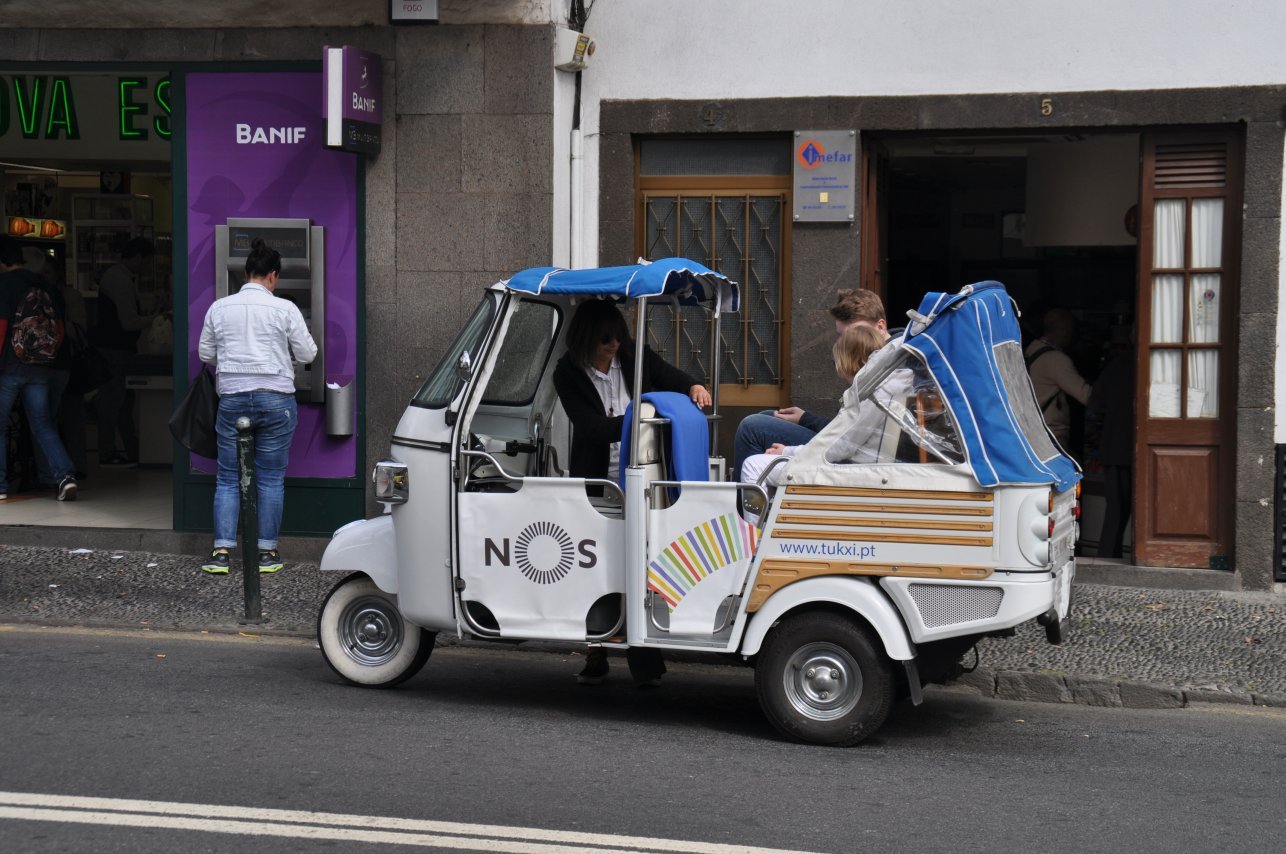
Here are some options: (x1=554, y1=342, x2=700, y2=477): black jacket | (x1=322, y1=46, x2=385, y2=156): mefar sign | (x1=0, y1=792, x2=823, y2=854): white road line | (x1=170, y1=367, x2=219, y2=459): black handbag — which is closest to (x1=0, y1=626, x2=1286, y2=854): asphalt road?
(x1=0, y1=792, x2=823, y2=854): white road line

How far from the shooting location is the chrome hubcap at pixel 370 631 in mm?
7242

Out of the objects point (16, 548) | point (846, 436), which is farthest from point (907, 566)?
point (16, 548)

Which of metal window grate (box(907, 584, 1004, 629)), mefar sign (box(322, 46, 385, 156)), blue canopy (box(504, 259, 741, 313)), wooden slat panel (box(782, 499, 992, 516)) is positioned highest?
mefar sign (box(322, 46, 385, 156))

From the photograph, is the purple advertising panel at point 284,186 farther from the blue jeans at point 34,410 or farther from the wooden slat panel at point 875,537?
the wooden slat panel at point 875,537

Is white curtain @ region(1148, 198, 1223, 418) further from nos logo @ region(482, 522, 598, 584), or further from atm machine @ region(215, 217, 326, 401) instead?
atm machine @ region(215, 217, 326, 401)

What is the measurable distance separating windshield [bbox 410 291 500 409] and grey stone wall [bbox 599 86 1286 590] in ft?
12.9

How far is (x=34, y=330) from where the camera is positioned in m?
12.2

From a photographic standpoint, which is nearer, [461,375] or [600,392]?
[461,375]

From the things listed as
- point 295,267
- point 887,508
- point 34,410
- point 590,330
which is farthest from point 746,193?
point 34,410

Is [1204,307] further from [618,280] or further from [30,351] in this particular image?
[30,351]

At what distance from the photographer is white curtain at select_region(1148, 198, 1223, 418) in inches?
391

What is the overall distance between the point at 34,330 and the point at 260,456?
322cm

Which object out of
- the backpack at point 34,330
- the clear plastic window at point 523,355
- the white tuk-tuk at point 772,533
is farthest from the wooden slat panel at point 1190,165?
the backpack at point 34,330

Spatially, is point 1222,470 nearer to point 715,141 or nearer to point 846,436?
point 715,141
